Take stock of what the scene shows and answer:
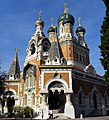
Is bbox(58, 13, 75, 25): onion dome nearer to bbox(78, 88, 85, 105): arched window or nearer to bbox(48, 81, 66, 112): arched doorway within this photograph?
bbox(78, 88, 85, 105): arched window

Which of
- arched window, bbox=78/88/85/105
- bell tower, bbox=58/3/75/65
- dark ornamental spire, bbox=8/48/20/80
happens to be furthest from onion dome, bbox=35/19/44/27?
arched window, bbox=78/88/85/105

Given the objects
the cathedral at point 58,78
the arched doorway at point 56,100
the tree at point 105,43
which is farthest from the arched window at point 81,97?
the tree at point 105,43

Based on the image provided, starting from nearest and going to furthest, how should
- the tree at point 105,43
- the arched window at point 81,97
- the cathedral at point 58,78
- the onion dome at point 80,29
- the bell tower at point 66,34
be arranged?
1. the tree at point 105,43
2. the cathedral at point 58,78
3. the arched window at point 81,97
4. the bell tower at point 66,34
5. the onion dome at point 80,29

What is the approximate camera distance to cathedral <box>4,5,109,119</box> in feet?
74.9

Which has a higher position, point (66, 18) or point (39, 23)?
point (66, 18)

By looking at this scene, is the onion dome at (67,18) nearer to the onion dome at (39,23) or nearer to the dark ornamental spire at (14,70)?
the onion dome at (39,23)

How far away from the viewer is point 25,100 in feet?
97.3

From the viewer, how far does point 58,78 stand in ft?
75.2

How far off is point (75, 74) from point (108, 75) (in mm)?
11358

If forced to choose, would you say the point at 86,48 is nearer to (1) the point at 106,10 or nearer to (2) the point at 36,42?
(2) the point at 36,42

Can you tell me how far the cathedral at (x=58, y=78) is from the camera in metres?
22.8

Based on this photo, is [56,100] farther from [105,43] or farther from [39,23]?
[39,23]

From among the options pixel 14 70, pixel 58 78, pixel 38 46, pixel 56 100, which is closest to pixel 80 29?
pixel 38 46

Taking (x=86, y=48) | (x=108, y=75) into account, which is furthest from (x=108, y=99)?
(x=108, y=75)
